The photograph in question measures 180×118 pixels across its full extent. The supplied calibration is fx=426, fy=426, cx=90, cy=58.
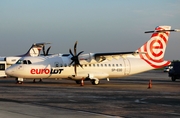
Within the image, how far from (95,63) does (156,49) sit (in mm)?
6566

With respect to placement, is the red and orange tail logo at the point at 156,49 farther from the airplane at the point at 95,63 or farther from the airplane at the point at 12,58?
the airplane at the point at 12,58

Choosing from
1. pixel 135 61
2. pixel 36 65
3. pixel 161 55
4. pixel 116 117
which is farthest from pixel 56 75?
pixel 116 117

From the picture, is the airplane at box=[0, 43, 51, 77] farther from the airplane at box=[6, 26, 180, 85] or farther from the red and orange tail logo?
the red and orange tail logo

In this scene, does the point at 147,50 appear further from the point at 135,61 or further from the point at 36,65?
the point at 36,65

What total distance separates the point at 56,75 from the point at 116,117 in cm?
2501

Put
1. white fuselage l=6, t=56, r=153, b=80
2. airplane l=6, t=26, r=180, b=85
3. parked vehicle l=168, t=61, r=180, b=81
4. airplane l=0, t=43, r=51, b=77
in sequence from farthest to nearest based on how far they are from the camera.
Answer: airplane l=0, t=43, r=51, b=77, parked vehicle l=168, t=61, r=180, b=81, airplane l=6, t=26, r=180, b=85, white fuselage l=6, t=56, r=153, b=80

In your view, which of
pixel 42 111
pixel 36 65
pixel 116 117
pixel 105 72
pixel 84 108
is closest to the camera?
pixel 116 117

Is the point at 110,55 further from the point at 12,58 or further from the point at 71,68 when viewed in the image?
the point at 12,58

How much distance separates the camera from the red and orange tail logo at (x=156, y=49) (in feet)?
140

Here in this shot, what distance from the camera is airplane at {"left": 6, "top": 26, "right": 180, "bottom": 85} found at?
38750mm

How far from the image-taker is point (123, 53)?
1561 inches

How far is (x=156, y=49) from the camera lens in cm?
4291

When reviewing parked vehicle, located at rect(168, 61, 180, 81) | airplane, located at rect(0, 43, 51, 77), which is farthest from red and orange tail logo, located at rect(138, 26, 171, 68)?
airplane, located at rect(0, 43, 51, 77)

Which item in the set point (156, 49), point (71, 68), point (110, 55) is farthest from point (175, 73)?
point (71, 68)
